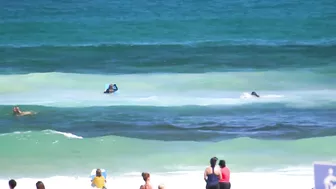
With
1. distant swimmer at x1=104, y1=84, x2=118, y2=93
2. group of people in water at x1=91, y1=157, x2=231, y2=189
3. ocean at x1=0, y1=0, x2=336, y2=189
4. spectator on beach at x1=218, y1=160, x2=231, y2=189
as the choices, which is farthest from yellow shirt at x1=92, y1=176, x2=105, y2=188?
distant swimmer at x1=104, y1=84, x2=118, y2=93

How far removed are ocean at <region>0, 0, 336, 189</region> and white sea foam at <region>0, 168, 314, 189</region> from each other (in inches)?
0.9

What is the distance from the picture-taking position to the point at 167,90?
84.7ft

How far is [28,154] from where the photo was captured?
16547 millimetres

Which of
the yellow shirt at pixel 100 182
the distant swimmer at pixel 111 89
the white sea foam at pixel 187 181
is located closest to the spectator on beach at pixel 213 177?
the yellow shirt at pixel 100 182

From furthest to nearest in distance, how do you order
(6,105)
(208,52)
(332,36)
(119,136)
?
(332,36)
(208,52)
(6,105)
(119,136)

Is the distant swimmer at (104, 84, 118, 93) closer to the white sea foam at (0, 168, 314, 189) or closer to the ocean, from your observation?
the ocean

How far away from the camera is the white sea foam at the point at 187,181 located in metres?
13.7

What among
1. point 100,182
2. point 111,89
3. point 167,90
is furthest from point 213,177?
point 167,90

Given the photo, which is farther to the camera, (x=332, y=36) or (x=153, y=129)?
(x=332, y=36)

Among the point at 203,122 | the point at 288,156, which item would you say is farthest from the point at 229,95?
the point at 288,156

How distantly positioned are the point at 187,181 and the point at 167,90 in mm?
11821

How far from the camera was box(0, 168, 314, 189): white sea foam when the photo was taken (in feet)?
45.0

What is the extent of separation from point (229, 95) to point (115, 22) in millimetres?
15938

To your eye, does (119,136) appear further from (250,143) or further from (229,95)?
(229,95)
